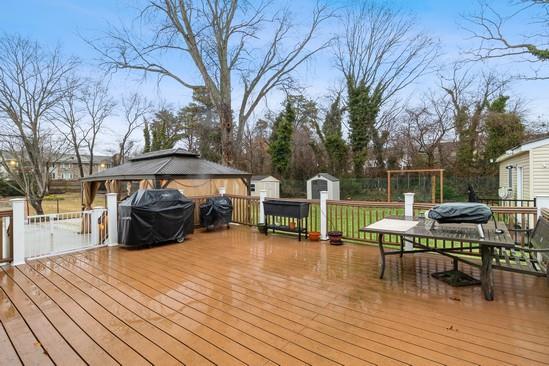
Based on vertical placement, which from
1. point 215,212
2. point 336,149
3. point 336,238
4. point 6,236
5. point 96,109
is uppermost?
point 96,109

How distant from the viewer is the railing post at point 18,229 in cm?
432

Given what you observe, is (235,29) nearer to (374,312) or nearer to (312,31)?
(312,31)

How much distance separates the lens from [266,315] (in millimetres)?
2709

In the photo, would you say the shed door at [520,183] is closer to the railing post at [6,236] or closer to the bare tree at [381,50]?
the bare tree at [381,50]

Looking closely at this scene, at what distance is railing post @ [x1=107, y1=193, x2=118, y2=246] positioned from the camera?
225 inches

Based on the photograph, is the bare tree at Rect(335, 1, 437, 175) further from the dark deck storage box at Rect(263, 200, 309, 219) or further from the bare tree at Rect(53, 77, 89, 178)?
the bare tree at Rect(53, 77, 89, 178)

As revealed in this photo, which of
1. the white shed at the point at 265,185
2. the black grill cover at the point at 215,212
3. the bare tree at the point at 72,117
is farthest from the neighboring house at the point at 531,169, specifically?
the bare tree at the point at 72,117

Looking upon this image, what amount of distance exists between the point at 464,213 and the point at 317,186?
13510 mm

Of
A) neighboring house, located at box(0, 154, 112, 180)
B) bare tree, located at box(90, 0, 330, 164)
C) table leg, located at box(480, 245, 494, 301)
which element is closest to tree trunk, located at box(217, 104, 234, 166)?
bare tree, located at box(90, 0, 330, 164)

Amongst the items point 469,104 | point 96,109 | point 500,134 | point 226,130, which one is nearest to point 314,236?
point 226,130

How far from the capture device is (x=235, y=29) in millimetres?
12102

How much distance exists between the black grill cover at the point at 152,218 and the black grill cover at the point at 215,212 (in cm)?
79

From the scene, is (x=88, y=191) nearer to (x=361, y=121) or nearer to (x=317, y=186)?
(x=317, y=186)

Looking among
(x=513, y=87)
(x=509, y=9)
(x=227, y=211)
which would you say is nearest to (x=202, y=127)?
(x=227, y=211)
